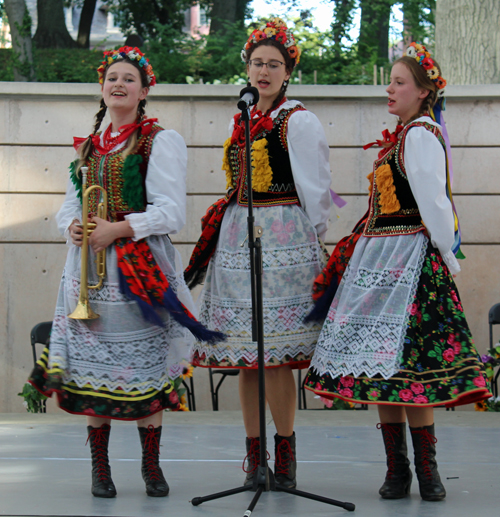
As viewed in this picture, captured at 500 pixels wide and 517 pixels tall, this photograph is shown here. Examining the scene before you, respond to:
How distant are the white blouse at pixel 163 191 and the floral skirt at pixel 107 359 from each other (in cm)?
18

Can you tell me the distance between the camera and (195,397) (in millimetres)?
6715

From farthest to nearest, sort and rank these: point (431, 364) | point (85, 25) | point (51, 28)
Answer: point (85, 25) < point (51, 28) < point (431, 364)

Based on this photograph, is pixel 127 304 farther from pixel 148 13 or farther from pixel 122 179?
pixel 148 13

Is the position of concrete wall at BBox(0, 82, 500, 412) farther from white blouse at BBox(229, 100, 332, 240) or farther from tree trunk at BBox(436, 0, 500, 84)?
white blouse at BBox(229, 100, 332, 240)

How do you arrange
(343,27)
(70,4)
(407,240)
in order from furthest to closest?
(70,4) < (343,27) < (407,240)

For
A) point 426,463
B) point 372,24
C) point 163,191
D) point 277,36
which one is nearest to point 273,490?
point 426,463

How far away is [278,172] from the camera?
3141mm

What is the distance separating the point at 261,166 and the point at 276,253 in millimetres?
374

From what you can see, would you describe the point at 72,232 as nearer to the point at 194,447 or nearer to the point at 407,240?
the point at 407,240

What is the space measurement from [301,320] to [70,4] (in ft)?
36.5

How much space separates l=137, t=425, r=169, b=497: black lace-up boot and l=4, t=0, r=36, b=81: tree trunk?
8123 mm

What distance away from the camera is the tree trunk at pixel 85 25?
1225 centimetres

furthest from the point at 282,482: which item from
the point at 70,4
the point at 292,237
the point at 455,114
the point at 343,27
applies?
the point at 70,4

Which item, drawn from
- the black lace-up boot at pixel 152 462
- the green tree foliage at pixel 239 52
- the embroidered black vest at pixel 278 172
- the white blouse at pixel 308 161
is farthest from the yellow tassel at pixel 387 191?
the green tree foliage at pixel 239 52
